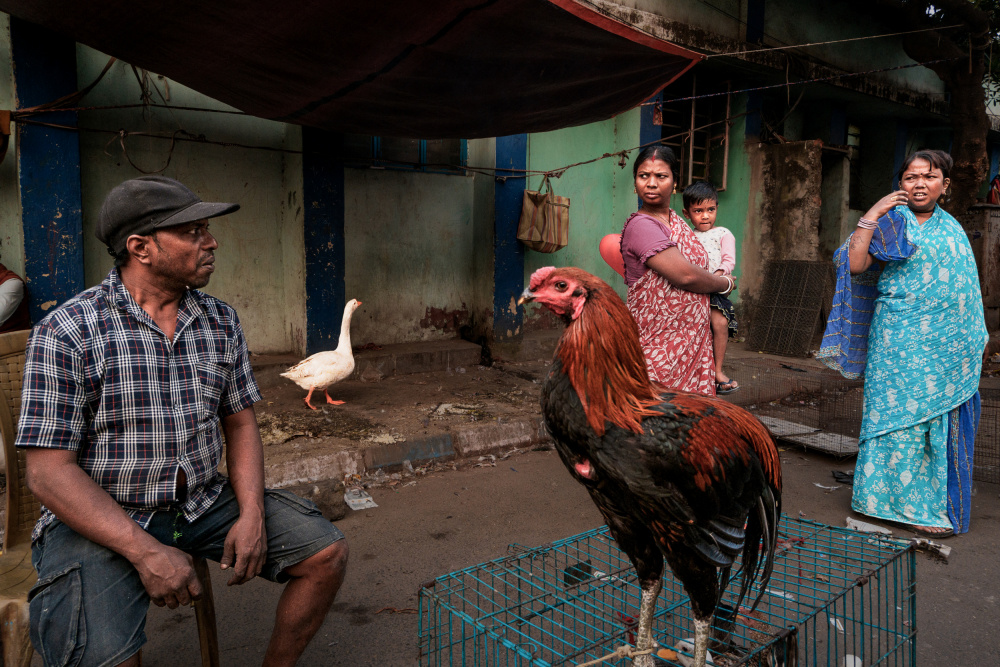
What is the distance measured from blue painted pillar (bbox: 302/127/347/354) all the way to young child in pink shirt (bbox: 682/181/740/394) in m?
3.48

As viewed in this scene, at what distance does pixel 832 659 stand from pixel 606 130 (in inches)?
271

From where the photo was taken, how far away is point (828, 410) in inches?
258

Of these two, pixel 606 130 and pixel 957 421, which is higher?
pixel 606 130

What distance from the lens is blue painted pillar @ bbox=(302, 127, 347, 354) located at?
6.14 metres

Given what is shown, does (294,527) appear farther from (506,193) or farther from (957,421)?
(506,193)

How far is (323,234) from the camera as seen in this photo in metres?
6.26

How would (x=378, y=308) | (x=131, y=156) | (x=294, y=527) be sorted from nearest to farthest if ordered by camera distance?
(x=294, y=527), (x=131, y=156), (x=378, y=308)

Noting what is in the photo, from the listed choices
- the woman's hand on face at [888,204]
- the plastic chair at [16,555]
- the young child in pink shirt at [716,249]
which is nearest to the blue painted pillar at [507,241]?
the young child in pink shirt at [716,249]

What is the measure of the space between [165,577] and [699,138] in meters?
9.54

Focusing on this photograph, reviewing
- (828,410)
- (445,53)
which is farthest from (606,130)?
(445,53)

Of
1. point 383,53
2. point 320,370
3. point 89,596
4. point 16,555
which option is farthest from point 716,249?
point 16,555

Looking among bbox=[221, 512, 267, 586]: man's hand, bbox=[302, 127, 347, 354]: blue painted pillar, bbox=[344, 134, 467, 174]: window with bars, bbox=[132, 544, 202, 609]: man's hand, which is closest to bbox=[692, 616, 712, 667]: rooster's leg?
bbox=[221, 512, 267, 586]: man's hand

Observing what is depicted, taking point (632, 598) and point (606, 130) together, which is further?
point (606, 130)

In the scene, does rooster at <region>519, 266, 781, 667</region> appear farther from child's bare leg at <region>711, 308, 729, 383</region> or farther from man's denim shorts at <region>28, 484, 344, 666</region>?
child's bare leg at <region>711, 308, 729, 383</region>
